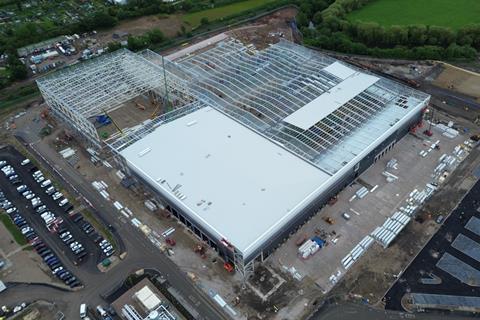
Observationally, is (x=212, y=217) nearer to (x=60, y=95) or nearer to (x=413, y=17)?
(x=60, y=95)

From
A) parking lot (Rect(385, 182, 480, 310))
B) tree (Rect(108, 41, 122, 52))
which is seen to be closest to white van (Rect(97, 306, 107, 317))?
parking lot (Rect(385, 182, 480, 310))

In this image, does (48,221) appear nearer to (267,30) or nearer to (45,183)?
(45,183)

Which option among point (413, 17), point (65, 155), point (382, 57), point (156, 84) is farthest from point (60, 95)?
point (413, 17)

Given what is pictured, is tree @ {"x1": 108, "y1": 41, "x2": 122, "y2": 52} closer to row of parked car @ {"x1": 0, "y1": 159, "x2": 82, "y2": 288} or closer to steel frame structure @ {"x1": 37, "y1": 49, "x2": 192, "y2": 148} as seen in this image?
steel frame structure @ {"x1": 37, "y1": 49, "x2": 192, "y2": 148}

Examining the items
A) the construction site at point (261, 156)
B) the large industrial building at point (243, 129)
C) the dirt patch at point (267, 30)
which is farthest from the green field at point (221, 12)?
the construction site at point (261, 156)

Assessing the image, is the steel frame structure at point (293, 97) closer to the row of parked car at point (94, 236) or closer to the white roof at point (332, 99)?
the white roof at point (332, 99)
